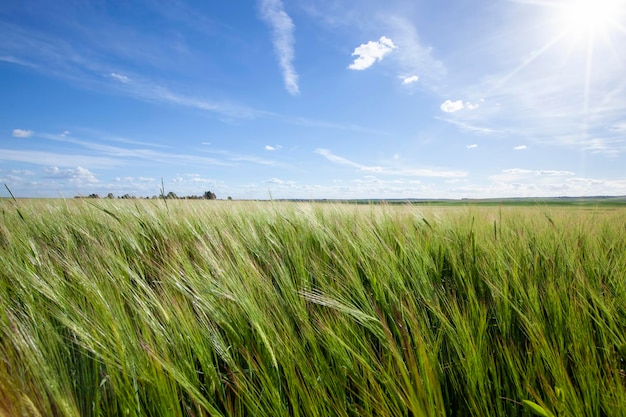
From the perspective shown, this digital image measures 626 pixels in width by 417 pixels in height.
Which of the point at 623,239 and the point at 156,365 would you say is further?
the point at 623,239

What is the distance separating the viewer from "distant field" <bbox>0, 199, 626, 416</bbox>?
2.18ft

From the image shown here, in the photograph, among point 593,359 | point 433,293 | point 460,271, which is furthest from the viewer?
point 460,271

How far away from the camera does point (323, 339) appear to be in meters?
0.91

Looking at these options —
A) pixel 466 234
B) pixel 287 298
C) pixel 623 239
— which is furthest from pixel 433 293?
pixel 623 239

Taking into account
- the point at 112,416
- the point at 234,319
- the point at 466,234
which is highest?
the point at 466,234

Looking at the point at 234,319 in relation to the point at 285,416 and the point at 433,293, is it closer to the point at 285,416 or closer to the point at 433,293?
the point at 285,416

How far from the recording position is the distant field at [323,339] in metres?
0.66

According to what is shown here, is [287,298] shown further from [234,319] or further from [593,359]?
[593,359]

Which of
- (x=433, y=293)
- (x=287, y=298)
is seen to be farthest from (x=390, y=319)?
(x=287, y=298)

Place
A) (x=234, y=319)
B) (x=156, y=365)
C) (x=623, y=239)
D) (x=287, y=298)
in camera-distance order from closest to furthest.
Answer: (x=156, y=365) < (x=234, y=319) < (x=287, y=298) < (x=623, y=239)

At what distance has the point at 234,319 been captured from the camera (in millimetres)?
989

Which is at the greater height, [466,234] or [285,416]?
[466,234]

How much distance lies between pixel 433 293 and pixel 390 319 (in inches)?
10.1

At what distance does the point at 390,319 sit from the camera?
3.72 feet
